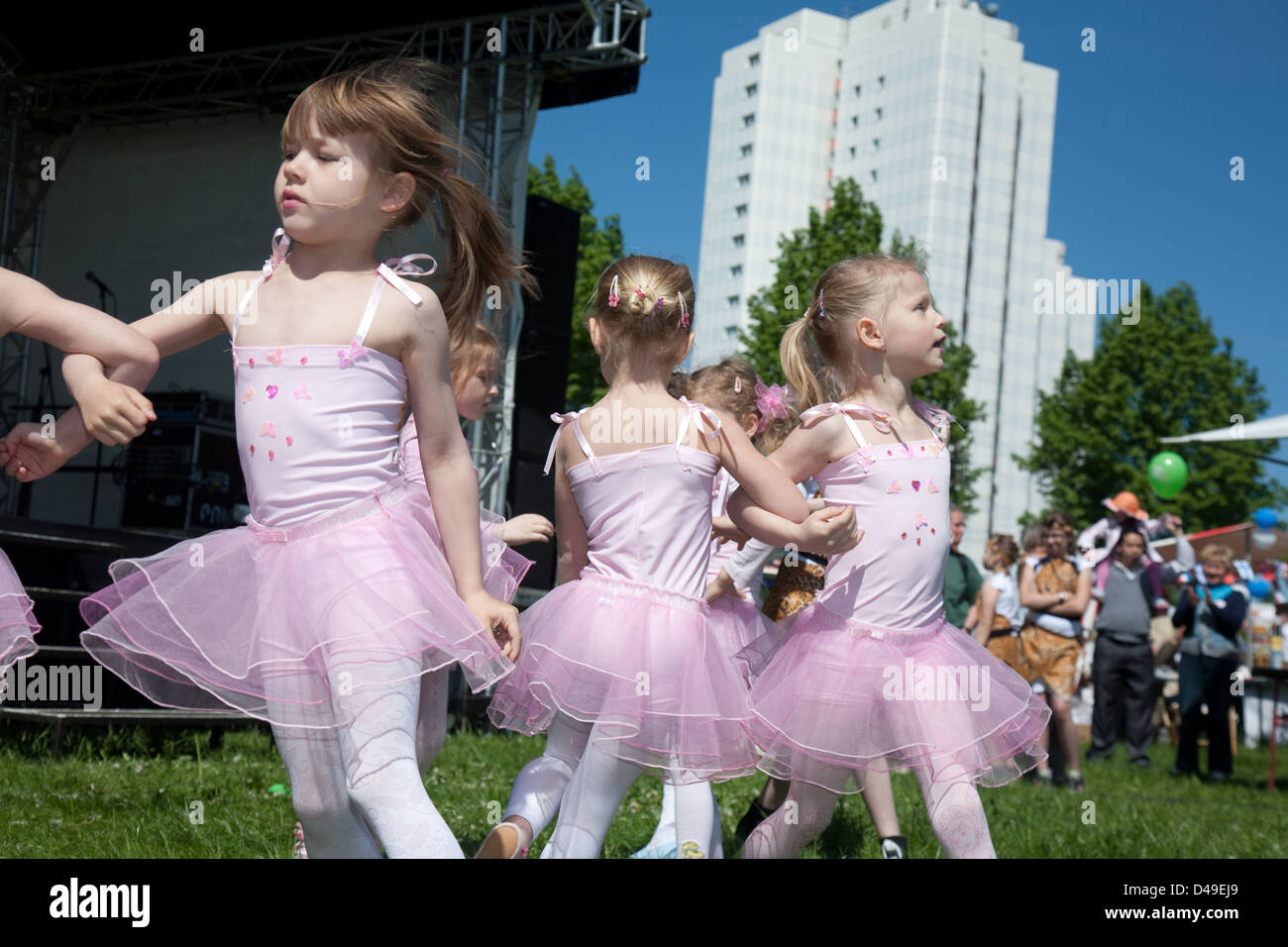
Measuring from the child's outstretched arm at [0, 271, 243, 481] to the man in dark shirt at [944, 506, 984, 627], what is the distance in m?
5.97

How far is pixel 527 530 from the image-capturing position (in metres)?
3.25

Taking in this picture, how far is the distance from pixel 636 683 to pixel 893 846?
171 centimetres

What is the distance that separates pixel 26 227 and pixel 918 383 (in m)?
18.1

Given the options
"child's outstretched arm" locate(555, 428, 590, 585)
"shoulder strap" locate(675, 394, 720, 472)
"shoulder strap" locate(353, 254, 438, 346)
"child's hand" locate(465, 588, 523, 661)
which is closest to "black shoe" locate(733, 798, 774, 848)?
"child's outstretched arm" locate(555, 428, 590, 585)

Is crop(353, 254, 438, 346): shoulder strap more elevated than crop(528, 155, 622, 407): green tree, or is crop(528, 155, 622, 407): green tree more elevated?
crop(528, 155, 622, 407): green tree

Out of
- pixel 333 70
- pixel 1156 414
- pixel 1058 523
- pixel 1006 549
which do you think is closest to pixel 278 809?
pixel 1058 523

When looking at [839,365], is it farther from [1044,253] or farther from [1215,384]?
[1044,253]

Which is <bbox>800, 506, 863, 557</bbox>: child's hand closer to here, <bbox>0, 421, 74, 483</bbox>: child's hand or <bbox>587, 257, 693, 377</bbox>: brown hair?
<bbox>587, 257, 693, 377</bbox>: brown hair

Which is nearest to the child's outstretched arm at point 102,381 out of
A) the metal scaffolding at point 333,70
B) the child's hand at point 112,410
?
the child's hand at point 112,410

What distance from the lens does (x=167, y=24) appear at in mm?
12383

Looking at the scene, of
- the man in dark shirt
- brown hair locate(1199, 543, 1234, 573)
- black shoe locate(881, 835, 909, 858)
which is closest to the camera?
black shoe locate(881, 835, 909, 858)

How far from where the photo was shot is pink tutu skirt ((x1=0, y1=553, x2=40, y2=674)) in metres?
2.19

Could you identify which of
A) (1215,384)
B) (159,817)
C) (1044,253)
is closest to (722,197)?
(1044,253)

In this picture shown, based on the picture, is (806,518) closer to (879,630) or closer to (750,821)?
(879,630)
